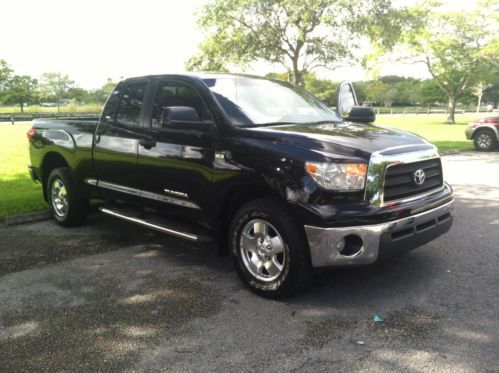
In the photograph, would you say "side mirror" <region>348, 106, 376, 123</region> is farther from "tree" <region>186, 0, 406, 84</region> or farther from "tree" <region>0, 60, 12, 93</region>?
"tree" <region>0, 60, 12, 93</region>

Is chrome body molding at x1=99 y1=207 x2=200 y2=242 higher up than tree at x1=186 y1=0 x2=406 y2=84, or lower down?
lower down

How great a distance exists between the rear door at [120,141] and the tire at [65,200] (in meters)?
0.67

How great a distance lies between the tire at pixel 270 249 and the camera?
3.61 metres

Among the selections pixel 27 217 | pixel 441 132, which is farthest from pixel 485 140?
pixel 27 217

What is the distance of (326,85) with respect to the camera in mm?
75125

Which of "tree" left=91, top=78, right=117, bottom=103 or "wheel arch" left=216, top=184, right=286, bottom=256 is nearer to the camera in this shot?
"wheel arch" left=216, top=184, right=286, bottom=256

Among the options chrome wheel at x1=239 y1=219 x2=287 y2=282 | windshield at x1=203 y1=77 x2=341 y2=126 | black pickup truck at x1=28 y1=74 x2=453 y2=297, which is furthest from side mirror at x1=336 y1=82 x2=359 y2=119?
chrome wheel at x1=239 y1=219 x2=287 y2=282

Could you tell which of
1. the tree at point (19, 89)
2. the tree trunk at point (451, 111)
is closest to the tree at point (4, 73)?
the tree at point (19, 89)

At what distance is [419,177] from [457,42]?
3735 cm

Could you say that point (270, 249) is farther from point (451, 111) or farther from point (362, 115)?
point (451, 111)

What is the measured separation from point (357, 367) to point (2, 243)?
451cm

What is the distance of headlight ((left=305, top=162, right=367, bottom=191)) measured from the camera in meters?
3.48

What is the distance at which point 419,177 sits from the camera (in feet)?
12.8

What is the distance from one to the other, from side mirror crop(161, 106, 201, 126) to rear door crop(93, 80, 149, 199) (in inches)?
33.3
